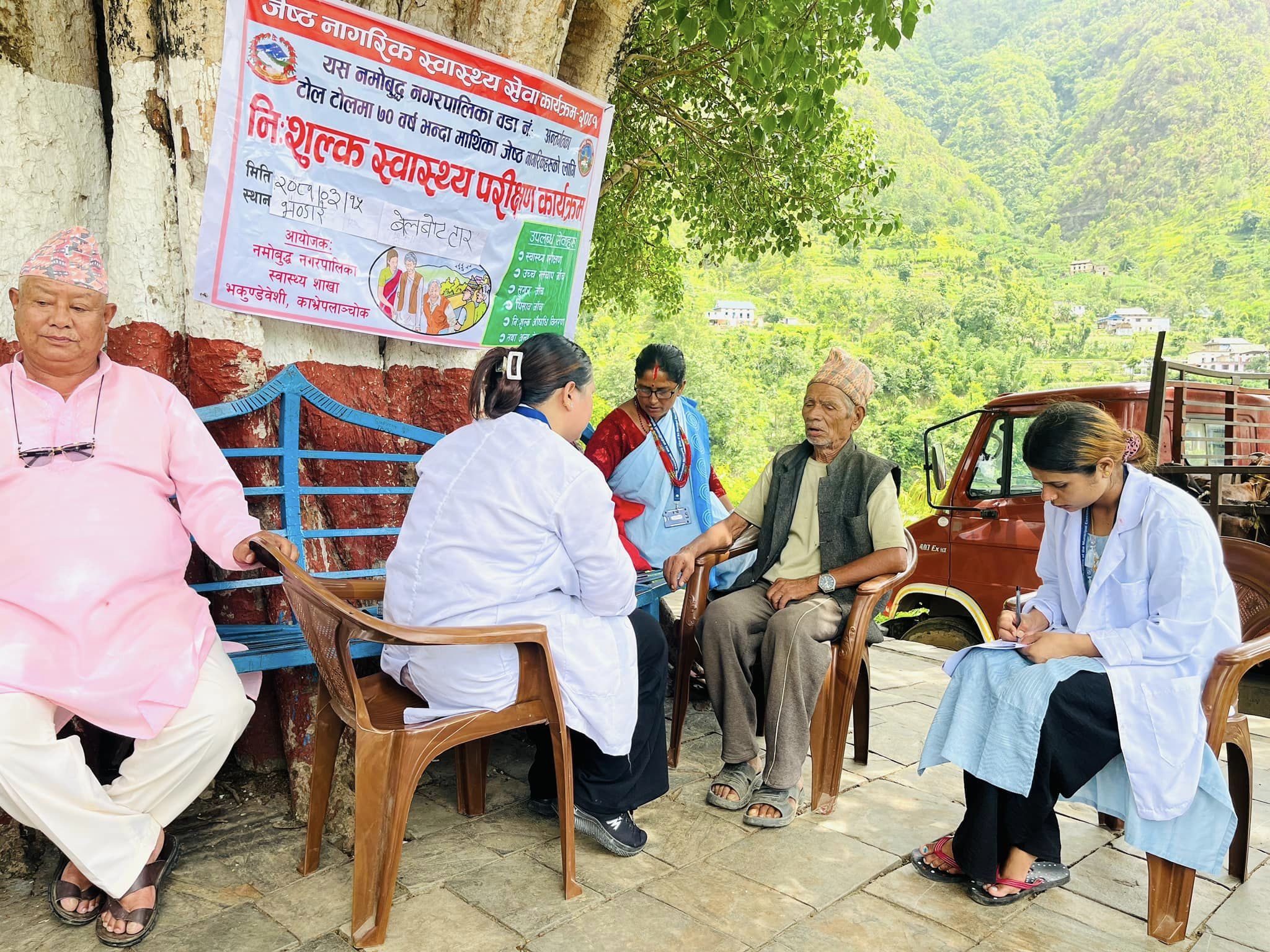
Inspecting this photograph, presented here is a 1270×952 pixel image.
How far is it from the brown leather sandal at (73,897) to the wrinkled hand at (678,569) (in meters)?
1.82

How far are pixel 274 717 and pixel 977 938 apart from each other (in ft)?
7.27

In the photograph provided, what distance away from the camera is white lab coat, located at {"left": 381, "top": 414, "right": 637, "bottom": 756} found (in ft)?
7.70

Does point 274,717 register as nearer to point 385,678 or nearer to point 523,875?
point 385,678

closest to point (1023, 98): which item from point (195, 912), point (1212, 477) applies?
point (1212, 477)

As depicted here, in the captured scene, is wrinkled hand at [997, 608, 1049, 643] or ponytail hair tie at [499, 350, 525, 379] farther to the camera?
wrinkled hand at [997, 608, 1049, 643]

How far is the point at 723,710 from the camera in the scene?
3.13 m

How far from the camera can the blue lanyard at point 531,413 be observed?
2.51 metres

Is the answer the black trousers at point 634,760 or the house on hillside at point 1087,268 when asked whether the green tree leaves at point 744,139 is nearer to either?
the black trousers at point 634,760

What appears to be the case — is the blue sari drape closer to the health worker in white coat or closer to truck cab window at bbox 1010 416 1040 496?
the health worker in white coat

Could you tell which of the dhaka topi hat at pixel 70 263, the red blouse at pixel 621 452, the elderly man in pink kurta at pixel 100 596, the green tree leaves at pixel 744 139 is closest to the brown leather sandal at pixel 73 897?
the elderly man in pink kurta at pixel 100 596

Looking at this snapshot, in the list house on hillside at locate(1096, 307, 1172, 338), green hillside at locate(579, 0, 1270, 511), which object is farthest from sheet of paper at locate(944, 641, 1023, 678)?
house on hillside at locate(1096, 307, 1172, 338)

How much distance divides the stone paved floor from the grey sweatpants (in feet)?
0.71

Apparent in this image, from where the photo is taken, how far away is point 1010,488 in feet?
18.5

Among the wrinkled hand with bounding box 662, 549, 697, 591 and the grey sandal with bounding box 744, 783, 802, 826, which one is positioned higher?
the wrinkled hand with bounding box 662, 549, 697, 591
